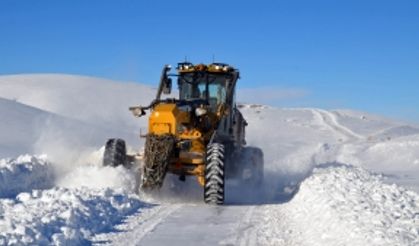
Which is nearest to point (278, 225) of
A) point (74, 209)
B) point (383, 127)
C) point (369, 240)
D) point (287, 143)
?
point (369, 240)

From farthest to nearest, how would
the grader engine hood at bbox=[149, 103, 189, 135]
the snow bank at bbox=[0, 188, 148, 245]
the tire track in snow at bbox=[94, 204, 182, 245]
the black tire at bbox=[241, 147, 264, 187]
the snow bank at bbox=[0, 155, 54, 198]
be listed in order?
the black tire at bbox=[241, 147, 264, 187]
the grader engine hood at bbox=[149, 103, 189, 135]
the snow bank at bbox=[0, 155, 54, 198]
the tire track in snow at bbox=[94, 204, 182, 245]
the snow bank at bbox=[0, 188, 148, 245]

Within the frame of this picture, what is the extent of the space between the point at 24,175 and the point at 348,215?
7138mm

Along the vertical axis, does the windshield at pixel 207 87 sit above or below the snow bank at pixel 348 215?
above

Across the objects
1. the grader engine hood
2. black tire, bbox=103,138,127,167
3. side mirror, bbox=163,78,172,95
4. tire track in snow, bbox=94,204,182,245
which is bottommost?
tire track in snow, bbox=94,204,182,245

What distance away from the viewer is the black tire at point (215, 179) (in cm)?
1187

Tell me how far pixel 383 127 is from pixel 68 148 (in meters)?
45.0

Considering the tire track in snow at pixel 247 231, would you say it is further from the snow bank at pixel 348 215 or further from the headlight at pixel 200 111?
the headlight at pixel 200 111

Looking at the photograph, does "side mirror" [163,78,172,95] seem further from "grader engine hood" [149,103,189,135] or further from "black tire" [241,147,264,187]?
"black tire" [241,147,264,187]

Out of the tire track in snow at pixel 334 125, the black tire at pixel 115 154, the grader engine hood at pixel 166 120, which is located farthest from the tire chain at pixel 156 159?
the tire track in snow at pixel 334 125

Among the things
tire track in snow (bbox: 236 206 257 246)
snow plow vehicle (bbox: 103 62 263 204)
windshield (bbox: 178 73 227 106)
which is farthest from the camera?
windshield (bbox: 178 73 227 106)

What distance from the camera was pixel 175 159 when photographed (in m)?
12.5

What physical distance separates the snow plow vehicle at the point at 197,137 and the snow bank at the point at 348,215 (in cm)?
168

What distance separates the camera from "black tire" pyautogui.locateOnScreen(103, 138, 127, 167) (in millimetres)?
13234

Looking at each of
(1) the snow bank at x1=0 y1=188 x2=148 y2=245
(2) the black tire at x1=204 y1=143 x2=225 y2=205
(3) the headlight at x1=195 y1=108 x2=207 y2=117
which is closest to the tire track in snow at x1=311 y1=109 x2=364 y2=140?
(3) the headlight at x1=195 y1=108 x2=207 y2=117
